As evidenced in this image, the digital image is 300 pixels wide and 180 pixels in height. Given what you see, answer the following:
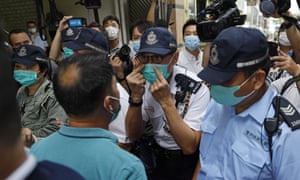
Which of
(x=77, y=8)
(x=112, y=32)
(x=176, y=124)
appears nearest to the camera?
(x=176, y=124)

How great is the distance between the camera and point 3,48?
0.47 meters

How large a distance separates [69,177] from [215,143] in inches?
32.4

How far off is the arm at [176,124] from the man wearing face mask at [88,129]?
461 mm

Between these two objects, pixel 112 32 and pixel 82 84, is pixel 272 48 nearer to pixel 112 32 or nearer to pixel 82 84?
pixel 82 84

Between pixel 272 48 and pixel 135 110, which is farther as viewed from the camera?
pixel 135 110

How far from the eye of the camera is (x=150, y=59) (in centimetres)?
180

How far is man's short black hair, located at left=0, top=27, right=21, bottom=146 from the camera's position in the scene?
1.46ft

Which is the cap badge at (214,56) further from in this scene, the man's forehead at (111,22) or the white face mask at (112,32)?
the man's forehead at (111,22)

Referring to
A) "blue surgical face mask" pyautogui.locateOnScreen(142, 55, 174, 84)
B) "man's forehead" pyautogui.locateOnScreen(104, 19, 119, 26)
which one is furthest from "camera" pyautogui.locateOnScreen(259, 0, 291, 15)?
"man's forehead" pyautogui.locateOnScreen(104, 19, 119, 26)

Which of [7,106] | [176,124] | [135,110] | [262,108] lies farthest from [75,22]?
[7,106]

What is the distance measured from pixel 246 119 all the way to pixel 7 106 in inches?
38.7

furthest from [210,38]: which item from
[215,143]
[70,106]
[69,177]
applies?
[69,177]

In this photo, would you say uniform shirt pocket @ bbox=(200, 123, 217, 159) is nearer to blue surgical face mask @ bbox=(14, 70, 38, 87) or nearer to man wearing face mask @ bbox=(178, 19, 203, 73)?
blue surgical face mask @ bbox=(14, 70, 38, 87)

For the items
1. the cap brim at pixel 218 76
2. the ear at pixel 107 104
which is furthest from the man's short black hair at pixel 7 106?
the cap brim at pixel 218 76
